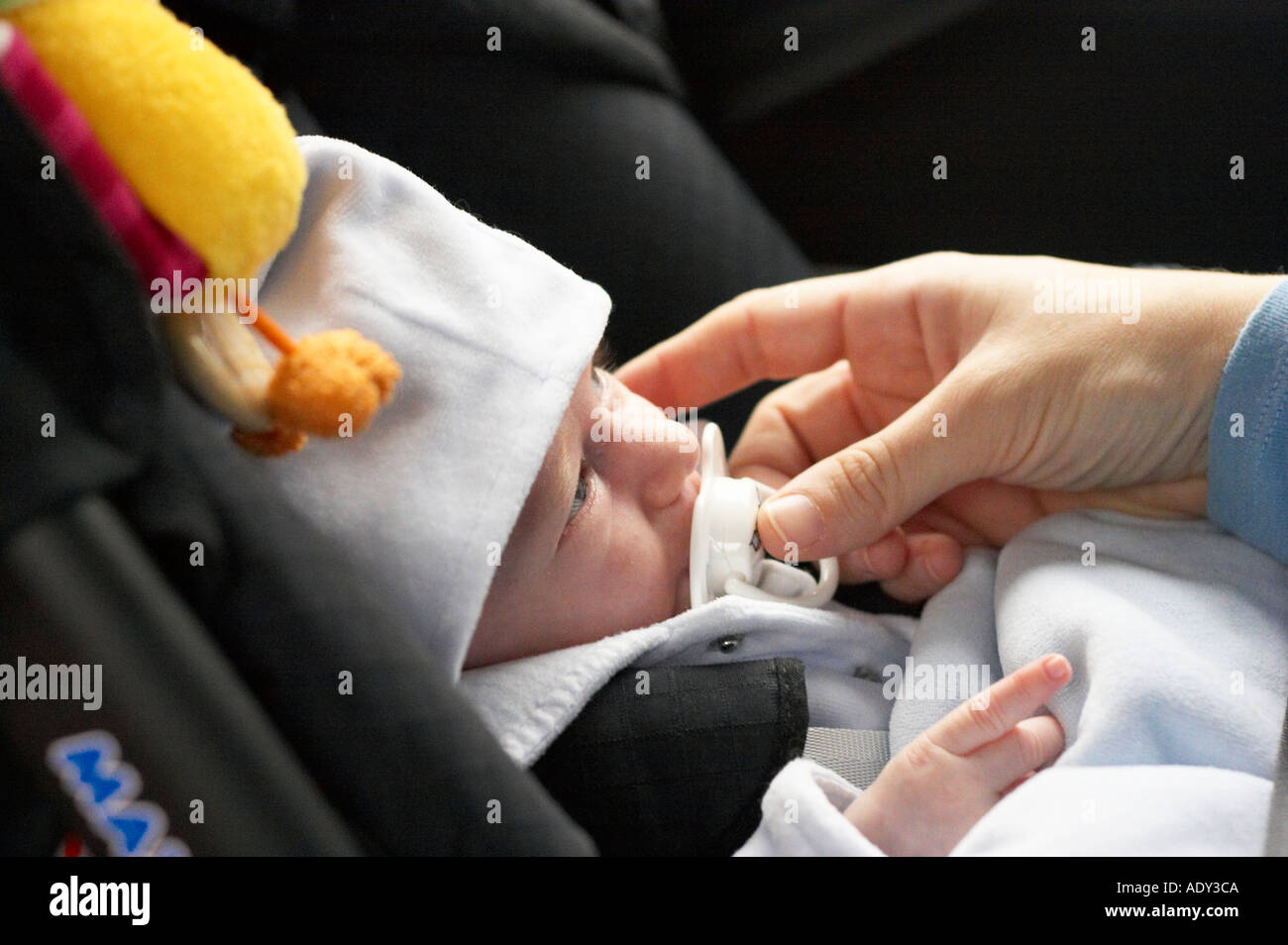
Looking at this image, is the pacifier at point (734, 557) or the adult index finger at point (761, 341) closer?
the pacifier at point (734, 557)

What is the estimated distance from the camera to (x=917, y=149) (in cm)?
148

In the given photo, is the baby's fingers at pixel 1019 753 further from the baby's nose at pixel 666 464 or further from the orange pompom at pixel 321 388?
the orange pompom at pixel 321 388

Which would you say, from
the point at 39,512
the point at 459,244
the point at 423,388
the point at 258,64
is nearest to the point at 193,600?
the point at 39,512

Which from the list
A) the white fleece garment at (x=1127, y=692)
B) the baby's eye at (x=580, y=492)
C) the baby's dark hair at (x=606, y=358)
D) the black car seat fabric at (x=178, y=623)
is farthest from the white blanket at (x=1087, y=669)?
the baby's dark hair at (x=606, y=358)

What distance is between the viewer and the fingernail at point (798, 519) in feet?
3.13

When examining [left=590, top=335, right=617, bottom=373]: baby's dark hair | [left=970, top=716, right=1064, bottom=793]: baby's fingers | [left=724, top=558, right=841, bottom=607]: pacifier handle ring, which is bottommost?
[left=970, top=716, right=1064, bottom=793]: baby's fingers

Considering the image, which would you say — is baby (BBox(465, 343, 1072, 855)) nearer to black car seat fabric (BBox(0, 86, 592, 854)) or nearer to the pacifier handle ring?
the pacifier handle ring

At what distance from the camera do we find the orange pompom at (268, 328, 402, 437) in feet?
1.95

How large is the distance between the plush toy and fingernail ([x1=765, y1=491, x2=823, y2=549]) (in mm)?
516

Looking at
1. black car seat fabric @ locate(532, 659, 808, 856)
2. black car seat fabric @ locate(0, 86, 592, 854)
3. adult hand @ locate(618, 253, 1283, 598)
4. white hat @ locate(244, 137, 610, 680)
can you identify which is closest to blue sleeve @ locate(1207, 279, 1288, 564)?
adult hand @ locate(618, 253, 1283, 598)

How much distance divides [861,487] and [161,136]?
25.4 inches

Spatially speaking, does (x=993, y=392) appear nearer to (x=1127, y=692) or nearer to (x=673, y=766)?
(x=1127, y=692)

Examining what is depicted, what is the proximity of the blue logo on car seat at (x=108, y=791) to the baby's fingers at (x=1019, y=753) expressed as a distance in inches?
22.4

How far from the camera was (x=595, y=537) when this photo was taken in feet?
3.06
